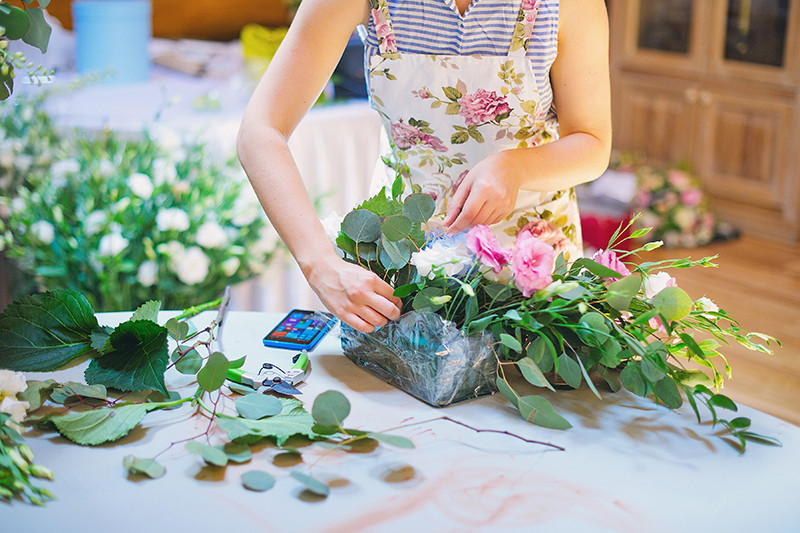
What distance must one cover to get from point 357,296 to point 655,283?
35 centimetres

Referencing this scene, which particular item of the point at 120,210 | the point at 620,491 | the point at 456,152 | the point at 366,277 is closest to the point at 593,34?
the point at 456,152

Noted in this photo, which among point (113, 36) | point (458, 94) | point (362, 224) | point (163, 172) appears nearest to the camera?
point (362, 224)

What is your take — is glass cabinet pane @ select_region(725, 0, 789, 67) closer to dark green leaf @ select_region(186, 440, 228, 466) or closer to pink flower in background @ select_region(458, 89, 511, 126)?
pink flower in background @ select_region(458, 89, 511, 126)

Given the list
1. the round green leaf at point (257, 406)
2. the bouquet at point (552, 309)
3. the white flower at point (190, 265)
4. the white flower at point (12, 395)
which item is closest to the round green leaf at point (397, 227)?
the bouquet at point (552, 309)

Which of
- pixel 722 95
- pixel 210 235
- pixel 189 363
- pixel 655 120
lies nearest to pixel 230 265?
pixel 210 235

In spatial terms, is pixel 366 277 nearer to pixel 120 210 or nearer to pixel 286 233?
pixel 286 233

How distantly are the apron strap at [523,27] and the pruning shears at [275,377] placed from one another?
559 mm

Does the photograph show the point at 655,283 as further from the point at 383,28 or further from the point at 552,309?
the point at 383,28

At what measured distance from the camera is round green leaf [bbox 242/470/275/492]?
2.69ft

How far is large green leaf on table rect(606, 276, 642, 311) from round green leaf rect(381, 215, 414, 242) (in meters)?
0.24

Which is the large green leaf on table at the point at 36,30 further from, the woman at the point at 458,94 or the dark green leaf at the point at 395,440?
the dark green leaf at the point at 395,440

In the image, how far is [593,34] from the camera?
1235 millimetres

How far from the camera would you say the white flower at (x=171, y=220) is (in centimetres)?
187

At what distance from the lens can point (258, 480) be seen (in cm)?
82
